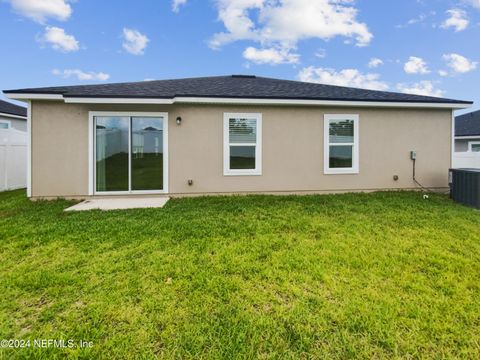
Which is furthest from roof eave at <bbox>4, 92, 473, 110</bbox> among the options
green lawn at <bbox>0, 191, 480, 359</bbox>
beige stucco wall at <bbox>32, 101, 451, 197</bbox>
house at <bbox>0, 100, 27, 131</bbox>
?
house at <bbox>0, 100, 27, 131</bbox>

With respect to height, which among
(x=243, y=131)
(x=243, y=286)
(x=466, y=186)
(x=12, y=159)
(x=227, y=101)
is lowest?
(x=243, y=286)

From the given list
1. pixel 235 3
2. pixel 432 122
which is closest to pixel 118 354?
pixel 432 122

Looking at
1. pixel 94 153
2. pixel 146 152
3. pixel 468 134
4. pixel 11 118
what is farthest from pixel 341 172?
pixel 11 118

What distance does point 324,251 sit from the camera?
13.1 ft

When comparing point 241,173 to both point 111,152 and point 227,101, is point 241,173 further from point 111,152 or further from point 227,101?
point 111,152

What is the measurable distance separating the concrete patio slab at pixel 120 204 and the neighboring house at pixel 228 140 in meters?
0.35

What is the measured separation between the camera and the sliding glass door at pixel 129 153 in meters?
7.69

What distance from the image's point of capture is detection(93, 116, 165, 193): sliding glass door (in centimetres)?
769

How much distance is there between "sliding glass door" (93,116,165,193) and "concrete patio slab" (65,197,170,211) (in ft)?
1.27

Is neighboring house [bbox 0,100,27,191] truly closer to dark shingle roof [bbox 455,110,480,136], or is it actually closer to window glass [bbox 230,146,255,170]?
window glass [bbox 230,146,255,170]

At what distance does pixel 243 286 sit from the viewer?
3.00 metres

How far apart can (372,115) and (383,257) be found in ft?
20.5

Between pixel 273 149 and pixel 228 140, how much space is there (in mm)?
1448

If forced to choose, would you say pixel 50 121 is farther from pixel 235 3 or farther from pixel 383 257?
pixel 235 3
